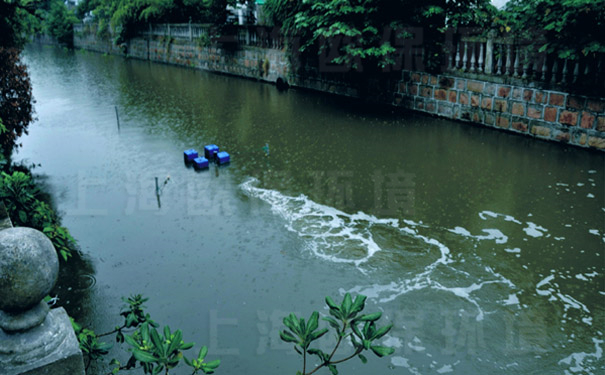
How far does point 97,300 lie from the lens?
4.88 metres

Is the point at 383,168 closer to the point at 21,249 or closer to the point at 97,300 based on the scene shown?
the point at 97,300

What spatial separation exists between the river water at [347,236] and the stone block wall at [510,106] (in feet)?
1.04

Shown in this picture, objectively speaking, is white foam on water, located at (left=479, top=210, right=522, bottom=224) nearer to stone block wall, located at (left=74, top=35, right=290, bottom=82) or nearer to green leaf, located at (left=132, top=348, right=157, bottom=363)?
green leaf, located at (left=132, top=348, right=157, bottom=363)

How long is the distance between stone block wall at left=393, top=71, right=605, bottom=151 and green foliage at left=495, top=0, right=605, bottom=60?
92 centimetres

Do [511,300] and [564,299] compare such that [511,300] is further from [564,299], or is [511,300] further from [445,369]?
[445,369]

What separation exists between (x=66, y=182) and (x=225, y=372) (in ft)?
18.1

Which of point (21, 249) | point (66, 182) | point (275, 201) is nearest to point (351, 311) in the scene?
point (21, 249)

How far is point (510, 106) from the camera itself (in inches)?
408

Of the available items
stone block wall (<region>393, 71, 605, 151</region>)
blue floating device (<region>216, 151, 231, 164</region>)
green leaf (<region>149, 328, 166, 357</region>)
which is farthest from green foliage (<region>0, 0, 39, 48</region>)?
stone block wall (<region>393, 71, 605, 151</region>)

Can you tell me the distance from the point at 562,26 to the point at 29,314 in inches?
367

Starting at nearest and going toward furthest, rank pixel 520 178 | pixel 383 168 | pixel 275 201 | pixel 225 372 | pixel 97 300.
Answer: pixel 225 372, pixel 97 300, pixel 275 201, pixel 520 178, pixel 383 168

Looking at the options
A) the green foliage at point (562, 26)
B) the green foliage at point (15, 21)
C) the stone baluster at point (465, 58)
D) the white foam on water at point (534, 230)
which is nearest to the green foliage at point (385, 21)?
the stone baluster at point (465, 58)

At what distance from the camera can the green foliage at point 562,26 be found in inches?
322

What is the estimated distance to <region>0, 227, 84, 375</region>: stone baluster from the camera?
196 centimetres
